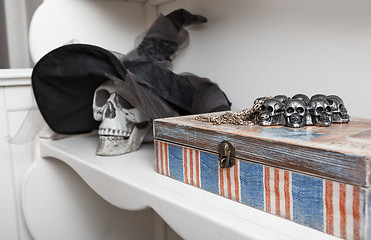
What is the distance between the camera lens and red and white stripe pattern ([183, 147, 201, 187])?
1.53 feet

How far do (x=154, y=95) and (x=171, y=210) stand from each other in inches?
11.7

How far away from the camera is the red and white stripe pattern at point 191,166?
1.53ft

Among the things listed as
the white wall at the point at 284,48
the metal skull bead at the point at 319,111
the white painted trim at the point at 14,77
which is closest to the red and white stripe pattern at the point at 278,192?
the metal skull bead at the point at 319,111

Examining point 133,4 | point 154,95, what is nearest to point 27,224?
point 154,95

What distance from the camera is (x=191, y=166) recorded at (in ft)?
1.57

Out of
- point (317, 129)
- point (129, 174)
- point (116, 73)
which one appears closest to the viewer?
point (317, 129)

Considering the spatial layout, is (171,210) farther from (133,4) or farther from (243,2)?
(133,4)

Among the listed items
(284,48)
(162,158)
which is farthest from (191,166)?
(284,48)

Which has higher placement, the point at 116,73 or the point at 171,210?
the point at 116,73

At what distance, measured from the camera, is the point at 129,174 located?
54cm

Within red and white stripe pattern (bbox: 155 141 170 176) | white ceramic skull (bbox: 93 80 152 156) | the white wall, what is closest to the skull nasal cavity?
white ceramic skull (bbox: 93 80 152 156)

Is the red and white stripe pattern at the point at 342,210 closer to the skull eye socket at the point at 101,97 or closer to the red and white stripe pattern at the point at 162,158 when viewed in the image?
the red and white stripe pattern at the point at 162,158

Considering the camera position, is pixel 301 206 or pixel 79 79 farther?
pixel 79 79

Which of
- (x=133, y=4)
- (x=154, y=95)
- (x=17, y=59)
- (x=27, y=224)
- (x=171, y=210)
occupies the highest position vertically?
(x=133, y=4)
